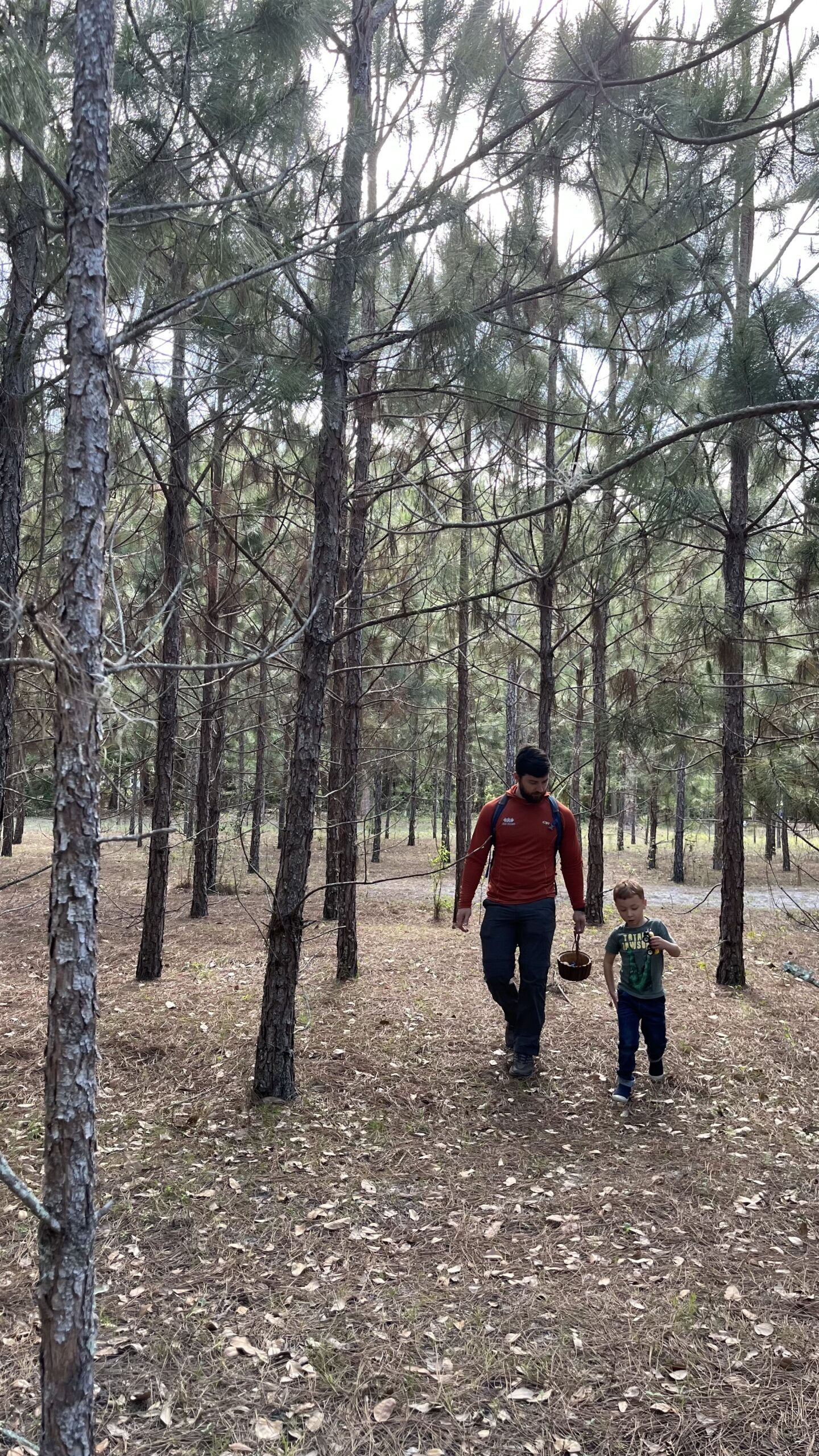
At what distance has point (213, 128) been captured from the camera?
3.46 meters

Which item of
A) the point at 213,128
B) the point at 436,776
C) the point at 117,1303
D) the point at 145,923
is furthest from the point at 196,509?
the point at 436,776

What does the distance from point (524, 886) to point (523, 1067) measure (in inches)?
44.6

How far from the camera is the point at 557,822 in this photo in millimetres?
5070

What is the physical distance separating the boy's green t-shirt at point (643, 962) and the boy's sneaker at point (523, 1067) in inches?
31.8

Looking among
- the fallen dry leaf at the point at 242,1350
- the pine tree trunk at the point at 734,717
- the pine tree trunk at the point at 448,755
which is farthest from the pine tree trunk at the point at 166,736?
the pine tree trunk at the point at 448,755

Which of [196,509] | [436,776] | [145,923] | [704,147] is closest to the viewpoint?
[704,147]

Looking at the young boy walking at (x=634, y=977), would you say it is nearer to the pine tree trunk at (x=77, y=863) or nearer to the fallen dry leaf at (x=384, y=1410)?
the fallen dry leaf at (x=384, y=1410)

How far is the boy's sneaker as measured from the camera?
5.10 m

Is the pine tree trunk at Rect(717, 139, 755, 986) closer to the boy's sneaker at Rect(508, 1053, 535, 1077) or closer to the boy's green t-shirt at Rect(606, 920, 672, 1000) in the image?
the boy's green t-shirt at Rect(606, 920, 672, 1000)

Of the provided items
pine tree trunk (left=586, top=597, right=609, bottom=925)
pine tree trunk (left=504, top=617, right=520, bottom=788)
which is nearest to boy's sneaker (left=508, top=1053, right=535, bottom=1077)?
pine tree trunk (left=586, top=597, right=609, bottom=925)

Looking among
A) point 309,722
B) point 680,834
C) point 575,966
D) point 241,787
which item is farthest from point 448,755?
point 309,722

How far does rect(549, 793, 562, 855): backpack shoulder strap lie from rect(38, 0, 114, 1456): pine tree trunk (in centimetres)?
343

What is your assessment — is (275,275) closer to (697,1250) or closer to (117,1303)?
Answer: (117,1303)

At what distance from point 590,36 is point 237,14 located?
4.93 ft
